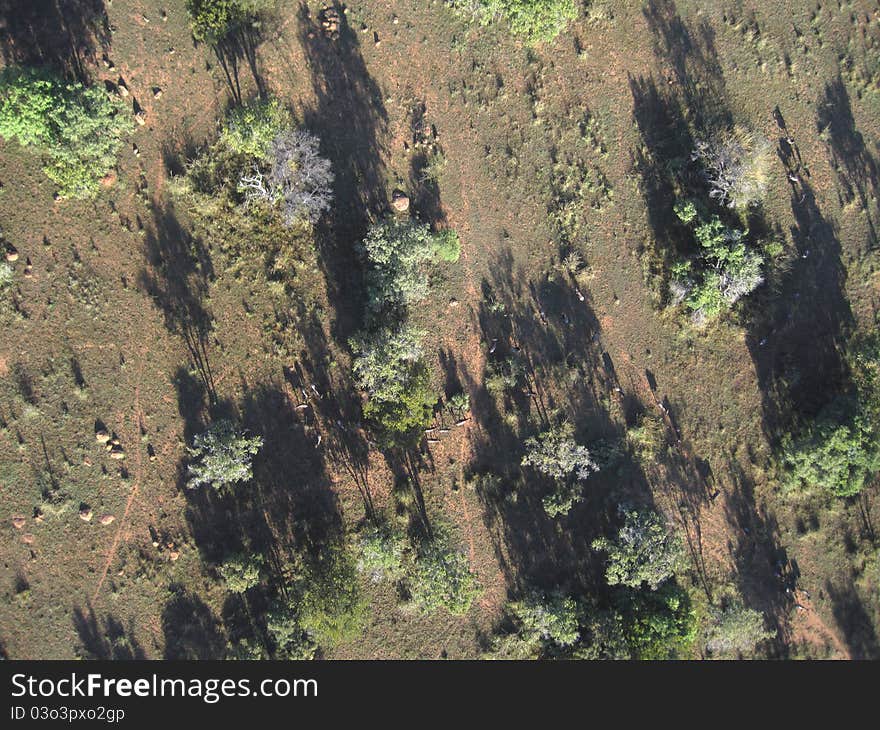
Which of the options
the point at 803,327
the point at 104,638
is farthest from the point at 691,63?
the point at 104,638

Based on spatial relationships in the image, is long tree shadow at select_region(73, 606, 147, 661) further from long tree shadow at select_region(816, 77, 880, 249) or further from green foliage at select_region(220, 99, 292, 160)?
long tree shadow at select_region(816, 77, 880, 249)

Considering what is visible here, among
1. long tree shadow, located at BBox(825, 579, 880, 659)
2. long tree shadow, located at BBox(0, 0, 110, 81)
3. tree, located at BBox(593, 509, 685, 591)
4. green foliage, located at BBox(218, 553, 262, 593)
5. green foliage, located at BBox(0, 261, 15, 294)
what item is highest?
long tree shadow, located at BBox(0, 0, 110, 81)

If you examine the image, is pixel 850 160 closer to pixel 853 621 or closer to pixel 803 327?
pixel 803 327

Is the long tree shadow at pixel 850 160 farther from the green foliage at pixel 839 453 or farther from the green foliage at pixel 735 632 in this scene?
the green foliage at pixel 735 632

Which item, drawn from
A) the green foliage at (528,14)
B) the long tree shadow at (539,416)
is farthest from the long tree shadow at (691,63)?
the long tree shadow at (539,416)

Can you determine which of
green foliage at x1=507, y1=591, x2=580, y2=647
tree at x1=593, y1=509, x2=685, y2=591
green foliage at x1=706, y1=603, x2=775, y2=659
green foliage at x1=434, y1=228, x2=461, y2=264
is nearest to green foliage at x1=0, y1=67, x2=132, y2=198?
green foliage at x1=434, y1=228, x2=461, y2=264

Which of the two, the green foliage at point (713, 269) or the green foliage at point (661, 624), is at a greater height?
the green foliage at point (713, 269)
